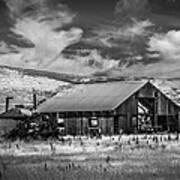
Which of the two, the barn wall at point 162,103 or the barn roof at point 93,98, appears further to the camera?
the barn wall at point 162,103

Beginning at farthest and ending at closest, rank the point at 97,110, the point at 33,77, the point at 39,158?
1. the point at 33,77
2. the point at 97,110
3. the point at 39,158

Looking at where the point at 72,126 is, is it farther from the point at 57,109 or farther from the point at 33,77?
the point at 33,77

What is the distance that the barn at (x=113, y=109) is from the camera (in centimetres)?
4434

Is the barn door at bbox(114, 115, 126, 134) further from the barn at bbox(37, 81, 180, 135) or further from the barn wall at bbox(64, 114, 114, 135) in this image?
the barn wall at bbox(64, 114, 114, 135)

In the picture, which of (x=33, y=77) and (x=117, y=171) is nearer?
(x=117, y=171)

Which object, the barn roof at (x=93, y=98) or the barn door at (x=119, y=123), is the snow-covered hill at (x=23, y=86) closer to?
the barn roof at (x=93, y=98)

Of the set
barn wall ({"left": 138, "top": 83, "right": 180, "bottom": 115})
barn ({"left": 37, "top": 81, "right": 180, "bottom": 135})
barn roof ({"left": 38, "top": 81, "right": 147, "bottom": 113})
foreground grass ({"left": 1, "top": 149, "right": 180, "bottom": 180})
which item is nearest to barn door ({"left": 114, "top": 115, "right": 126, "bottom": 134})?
barn ({"left": 37, "top": 81, "right": 180, "bottom": 135})

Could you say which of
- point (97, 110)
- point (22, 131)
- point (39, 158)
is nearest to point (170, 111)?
point (97, 110)

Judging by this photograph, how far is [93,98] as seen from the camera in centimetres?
4734

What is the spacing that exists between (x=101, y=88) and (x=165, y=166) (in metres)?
37.8

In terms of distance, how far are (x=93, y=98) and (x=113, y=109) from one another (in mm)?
4582

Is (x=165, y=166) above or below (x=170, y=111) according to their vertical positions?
below

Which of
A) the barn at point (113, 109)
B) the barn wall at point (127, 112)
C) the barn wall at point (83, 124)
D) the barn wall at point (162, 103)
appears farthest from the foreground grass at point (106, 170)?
the barn wall at point (162, 103)

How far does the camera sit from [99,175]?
34.7ft
